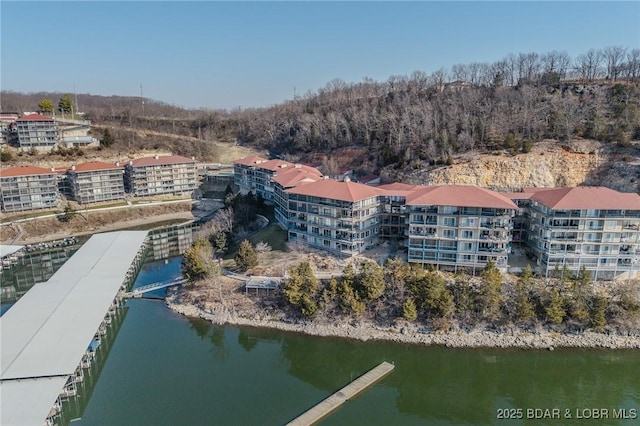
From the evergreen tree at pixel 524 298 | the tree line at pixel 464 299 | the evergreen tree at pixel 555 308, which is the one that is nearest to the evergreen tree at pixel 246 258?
the tree line at pixel 464 299

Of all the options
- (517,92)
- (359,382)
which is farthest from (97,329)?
(517,92)

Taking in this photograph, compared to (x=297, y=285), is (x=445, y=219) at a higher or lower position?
higher

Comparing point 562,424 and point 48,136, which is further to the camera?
point 48,136

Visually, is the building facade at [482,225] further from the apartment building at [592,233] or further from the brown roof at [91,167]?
the brown roof at [91,167]

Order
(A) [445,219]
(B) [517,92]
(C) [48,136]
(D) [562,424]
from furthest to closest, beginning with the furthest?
1. (C) [48,136]
2. (B) [517,92]
3. (A) [445,219]
4. (D) [562,424]

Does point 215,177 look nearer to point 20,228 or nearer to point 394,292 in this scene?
point 20,228

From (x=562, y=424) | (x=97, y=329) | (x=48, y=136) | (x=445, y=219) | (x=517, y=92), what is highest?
(x=517, y=92)

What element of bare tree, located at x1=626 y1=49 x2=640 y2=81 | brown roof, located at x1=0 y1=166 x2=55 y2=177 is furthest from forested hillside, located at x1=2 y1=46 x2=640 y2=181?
brown roof, located at x1=0 y1=166 x2=55 y2=177
